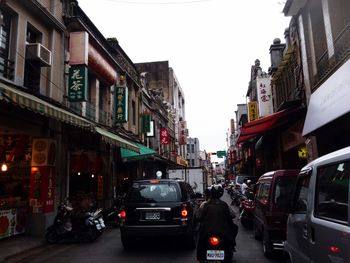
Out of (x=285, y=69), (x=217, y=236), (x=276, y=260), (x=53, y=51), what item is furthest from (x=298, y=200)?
(x=285, y=69)

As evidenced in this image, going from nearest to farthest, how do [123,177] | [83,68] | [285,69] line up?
[83,68], [285,69], [123,177]

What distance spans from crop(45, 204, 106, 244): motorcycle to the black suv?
2040mm

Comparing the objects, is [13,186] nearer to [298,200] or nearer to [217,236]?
[217,236]

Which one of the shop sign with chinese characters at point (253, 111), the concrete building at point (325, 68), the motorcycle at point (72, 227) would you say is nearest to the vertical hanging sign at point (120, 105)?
the concrete building at point (325, 68)

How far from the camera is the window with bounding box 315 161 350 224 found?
3.46 m

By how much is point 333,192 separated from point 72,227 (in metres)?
9.44

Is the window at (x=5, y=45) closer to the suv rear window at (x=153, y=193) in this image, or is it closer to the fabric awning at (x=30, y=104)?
the fabric awning at (x=30, y=104)

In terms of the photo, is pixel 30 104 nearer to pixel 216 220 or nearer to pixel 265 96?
pixel 216 220

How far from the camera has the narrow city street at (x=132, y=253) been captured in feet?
28.7

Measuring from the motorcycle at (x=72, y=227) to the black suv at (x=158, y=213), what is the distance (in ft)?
6.69

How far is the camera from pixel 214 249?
5.78 meters

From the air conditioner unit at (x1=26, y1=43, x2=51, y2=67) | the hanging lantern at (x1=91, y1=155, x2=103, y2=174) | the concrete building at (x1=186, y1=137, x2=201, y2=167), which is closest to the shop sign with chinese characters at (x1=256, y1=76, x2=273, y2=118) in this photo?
the hanging lantern at (x1=91, y1=155, x2=103, y2=174)

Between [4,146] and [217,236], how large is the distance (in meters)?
9.82

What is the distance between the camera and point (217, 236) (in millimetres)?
5859
